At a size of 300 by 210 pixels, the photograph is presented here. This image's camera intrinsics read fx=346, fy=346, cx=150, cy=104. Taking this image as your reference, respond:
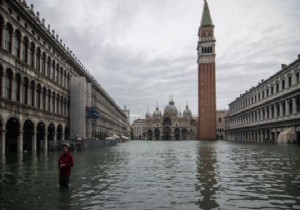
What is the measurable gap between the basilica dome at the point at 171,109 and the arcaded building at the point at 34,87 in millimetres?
127627

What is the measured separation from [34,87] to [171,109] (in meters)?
153

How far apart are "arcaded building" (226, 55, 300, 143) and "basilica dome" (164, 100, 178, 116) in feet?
258

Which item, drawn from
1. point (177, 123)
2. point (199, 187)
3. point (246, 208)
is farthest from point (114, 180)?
point (177, 123)

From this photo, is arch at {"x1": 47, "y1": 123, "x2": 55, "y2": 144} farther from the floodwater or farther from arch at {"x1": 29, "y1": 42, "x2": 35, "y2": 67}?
the floodwater

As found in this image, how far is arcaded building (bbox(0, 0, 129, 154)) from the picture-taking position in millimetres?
27641

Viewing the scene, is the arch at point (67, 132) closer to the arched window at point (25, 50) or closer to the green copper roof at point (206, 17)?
the arched window at point (25, 50)

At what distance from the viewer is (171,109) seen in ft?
606

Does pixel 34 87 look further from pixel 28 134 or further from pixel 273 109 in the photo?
pixel 273 109

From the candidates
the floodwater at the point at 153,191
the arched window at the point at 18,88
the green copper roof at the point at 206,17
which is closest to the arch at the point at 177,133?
the green copper roof at the point at 206,17

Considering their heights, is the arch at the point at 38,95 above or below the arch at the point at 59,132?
above

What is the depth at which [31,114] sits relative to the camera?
33.0 metres

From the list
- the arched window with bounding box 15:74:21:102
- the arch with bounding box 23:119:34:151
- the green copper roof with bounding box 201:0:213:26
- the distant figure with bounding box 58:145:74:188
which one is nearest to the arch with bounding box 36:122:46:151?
the arch with bounding box 23:119:34:151

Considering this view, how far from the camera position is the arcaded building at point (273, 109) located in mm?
53281

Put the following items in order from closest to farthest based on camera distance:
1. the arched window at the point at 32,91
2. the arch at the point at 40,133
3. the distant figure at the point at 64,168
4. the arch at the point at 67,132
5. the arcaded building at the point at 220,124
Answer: the distant figure at the point at 64,168 < the arched window at the point at 32,91 < the arch at the point at 40,133 < the arch at the point at 67,132 < the arcaded building at the point at 220,124
